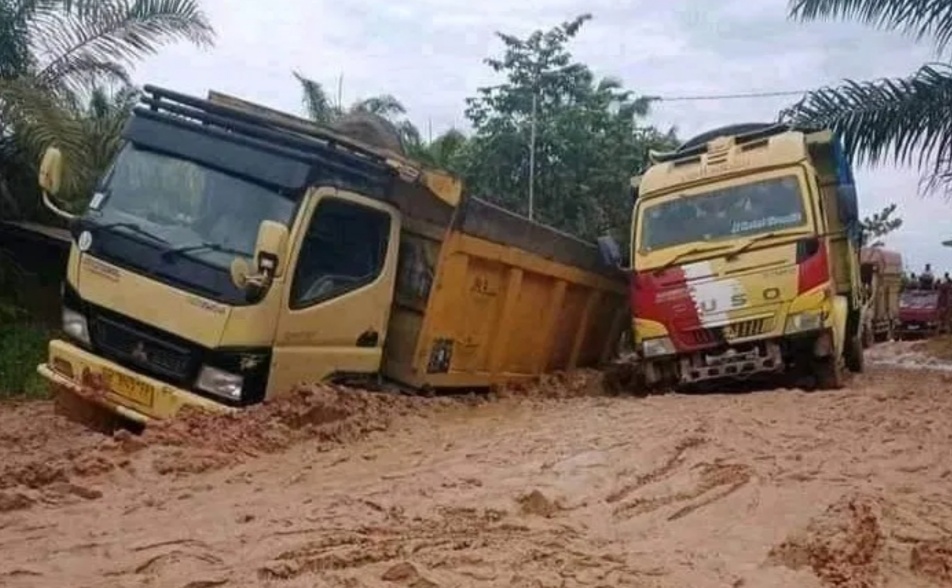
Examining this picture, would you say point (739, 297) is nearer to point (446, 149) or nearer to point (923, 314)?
point (446, 149)

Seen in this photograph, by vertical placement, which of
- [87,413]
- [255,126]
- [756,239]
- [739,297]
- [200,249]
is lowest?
[87,413]

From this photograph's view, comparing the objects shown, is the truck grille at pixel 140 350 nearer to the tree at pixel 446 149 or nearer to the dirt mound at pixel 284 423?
the dirt mound at pixel 284 423

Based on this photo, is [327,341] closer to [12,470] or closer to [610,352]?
[12,470]

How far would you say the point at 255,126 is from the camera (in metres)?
8.14

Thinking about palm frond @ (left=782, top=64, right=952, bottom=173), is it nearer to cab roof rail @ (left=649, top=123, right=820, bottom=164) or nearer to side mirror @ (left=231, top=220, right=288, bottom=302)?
cab roof rail @ (left=649, top=123, right=820, bottom=164)

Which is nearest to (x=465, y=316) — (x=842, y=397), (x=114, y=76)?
(x=842, y=397)

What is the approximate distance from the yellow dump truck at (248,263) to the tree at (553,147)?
10915 mm

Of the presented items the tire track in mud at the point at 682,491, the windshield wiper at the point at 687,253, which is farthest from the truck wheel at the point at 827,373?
the tire track in mud at the point at 682,491

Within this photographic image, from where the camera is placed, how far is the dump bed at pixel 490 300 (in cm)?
912

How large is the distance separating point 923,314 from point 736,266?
16.8 meters

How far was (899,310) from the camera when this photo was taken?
25.6m

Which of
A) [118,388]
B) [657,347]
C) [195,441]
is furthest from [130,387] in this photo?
[657,347]

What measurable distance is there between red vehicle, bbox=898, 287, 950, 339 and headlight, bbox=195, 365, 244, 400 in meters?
20.5

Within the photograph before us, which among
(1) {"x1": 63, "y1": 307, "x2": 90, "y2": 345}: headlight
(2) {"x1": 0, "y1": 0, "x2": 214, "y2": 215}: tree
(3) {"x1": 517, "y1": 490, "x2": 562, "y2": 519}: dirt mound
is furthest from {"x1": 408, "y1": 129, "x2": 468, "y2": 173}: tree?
(3) {"x1": 517, "y1": 490, "x2": 562, "y2": 519}: dirt mound
